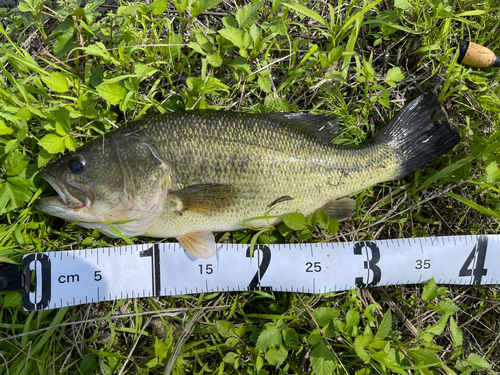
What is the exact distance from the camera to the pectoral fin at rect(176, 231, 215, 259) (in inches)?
106

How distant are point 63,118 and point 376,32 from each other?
10.5ft

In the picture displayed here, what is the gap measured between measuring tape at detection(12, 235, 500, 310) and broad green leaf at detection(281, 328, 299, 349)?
333mm

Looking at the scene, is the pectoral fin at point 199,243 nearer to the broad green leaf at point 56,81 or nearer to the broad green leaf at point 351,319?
the broad green leaf at point 351,319

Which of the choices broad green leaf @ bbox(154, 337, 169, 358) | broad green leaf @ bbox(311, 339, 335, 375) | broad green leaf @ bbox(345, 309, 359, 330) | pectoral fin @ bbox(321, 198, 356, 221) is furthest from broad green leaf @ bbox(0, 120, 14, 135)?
broad green leaf @ bbox(345, 309, 359, 330)

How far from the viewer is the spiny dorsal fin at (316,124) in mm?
2844

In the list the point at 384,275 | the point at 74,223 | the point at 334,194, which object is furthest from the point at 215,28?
the point at 384,275

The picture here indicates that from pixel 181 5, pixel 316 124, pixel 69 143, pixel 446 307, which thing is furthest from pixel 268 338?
pixel 181 5

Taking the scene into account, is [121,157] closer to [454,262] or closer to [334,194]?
[334,194]

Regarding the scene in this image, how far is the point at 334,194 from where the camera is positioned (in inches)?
109

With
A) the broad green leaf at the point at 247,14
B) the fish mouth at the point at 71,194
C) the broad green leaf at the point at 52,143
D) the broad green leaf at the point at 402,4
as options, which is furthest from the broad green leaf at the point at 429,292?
the broad green leaf at the point at 52,143

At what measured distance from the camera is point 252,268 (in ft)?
8.91

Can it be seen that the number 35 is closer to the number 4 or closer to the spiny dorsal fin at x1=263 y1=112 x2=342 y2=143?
the number 4

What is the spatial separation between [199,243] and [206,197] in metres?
0.47

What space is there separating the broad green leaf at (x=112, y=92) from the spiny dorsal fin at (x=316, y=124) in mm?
1315
